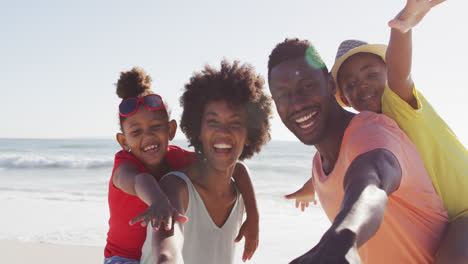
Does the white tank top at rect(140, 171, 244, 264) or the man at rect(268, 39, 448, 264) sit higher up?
the man at rect(268, 39, 448, 264)

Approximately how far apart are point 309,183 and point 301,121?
152 cm

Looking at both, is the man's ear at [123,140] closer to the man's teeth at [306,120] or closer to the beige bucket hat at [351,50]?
the man's teeth at [306,120]

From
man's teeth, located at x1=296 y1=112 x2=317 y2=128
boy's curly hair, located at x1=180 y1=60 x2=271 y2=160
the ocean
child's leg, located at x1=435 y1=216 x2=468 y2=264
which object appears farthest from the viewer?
the ocean

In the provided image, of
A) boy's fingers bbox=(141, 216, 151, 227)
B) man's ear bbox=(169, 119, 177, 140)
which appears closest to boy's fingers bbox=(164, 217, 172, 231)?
boy's fingers bbox=(141, 216, 151, 227)

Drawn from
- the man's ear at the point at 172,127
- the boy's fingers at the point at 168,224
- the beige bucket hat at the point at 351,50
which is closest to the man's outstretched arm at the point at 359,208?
the boy's fingers at the point at 168,224

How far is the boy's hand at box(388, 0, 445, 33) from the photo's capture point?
6.53 feet

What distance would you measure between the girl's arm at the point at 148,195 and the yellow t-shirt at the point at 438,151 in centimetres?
147

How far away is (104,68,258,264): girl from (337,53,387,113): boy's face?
1.18 m

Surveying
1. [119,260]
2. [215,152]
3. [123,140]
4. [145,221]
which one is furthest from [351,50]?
[119,260]

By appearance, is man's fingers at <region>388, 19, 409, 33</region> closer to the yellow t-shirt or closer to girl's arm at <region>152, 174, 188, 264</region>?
the yellow t-shirt

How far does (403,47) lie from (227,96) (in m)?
1.26

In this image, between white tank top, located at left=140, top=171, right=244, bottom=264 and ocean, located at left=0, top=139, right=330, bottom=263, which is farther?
ocean, located at left=0, top=139, right=330, bottom=263

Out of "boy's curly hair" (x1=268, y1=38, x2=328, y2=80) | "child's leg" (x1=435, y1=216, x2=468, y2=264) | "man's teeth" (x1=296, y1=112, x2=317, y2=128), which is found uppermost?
"boy's curly hair" (x1=268, y1=38, x2=328, y2=80)

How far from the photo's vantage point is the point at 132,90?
3336 mm
